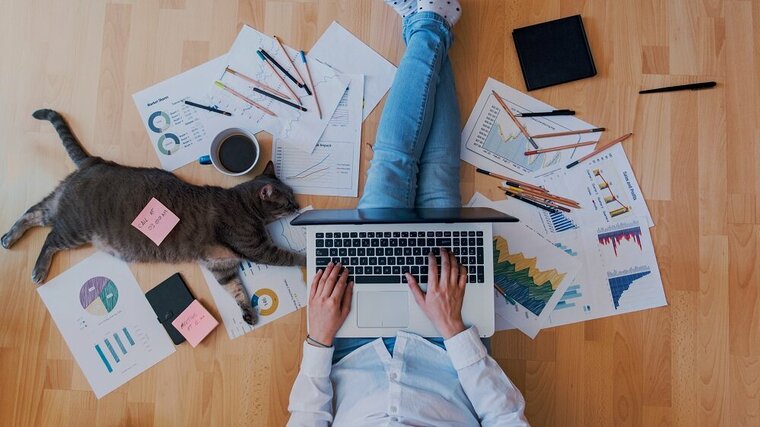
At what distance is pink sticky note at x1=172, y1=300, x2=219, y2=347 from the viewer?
1254 millimetres

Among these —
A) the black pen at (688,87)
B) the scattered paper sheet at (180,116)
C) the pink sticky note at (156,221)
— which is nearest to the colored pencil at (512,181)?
the black pen at (688,87)

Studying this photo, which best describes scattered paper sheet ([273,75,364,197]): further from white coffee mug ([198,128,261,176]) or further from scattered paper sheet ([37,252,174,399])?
scattered paper sheet ([37,252,174,399])

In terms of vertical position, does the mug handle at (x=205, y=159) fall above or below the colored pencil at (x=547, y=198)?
above

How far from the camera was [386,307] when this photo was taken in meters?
1.05

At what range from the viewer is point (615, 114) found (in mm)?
1288

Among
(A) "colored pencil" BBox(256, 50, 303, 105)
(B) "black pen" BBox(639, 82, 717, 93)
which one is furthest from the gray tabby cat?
(B) "black pen" BBox(639, 82, 717, 93)

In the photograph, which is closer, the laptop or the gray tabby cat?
the laptop

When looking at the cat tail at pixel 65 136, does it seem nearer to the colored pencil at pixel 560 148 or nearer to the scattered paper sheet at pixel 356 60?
the scattered paper sheet at pixel 356 60

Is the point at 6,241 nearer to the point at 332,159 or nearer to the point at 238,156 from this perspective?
the point at 238,156

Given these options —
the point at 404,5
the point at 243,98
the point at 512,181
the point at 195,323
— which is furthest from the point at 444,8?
the point at 195,323

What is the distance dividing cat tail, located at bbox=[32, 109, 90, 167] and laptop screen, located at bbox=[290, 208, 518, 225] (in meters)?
0.70

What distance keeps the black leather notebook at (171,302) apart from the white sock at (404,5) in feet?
2.99

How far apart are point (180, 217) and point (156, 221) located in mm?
61

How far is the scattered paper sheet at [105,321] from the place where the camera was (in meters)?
1.27
